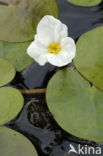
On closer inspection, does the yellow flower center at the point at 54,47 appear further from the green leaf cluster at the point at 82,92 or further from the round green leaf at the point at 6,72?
the round green leaf at the point at 6,72

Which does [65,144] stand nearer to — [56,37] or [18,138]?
[18,138]

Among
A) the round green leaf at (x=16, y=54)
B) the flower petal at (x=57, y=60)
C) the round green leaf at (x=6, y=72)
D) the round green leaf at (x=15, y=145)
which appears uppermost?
the flower petal at (x=57, y=60)

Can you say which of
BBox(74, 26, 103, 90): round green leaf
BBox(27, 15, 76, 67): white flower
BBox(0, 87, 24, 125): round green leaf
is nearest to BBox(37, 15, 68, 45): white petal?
BBox(27, 15, 76, 67): white flower

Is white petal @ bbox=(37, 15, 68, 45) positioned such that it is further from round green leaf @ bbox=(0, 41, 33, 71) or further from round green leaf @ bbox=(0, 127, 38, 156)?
round green leaf @ bbox=(0, 127, 38, 156)

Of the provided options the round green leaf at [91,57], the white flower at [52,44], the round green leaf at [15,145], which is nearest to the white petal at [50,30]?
the white flower at [52,44]

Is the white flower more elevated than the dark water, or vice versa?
the white flower

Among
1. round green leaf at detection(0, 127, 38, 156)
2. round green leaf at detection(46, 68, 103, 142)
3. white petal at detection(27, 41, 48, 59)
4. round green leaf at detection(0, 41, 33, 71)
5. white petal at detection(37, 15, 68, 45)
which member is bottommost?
round green leaf at detection(0, 127, 38, 156)

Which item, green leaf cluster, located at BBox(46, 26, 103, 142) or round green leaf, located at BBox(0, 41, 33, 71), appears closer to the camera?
green leaf cluster, located at BBox(46, 26, 103, 142)
